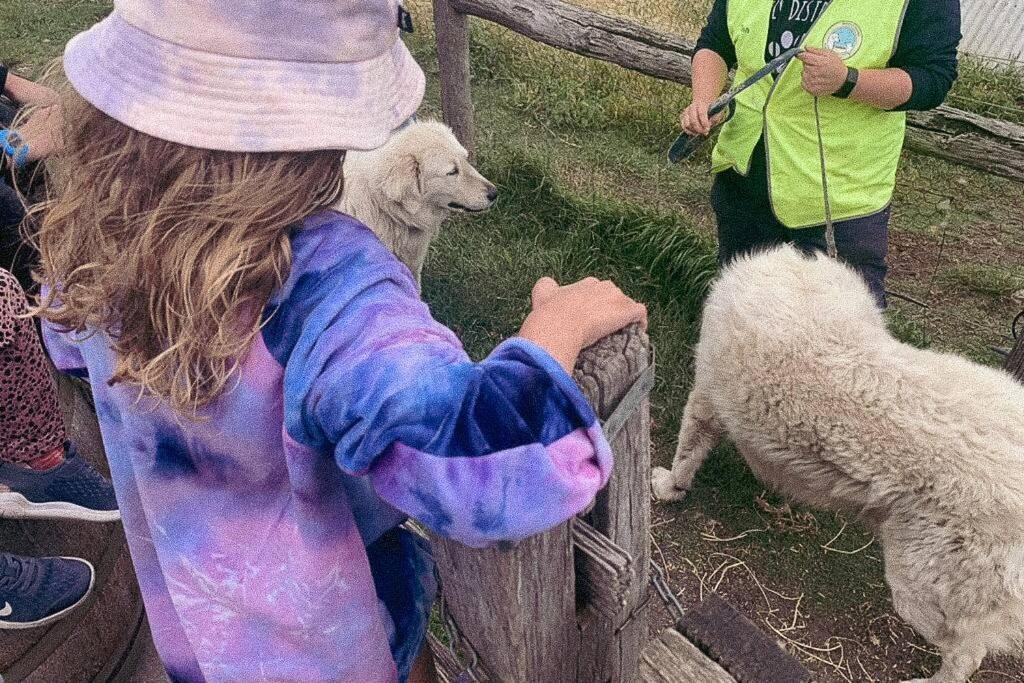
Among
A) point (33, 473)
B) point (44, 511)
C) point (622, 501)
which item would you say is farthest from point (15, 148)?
point (622, 501)

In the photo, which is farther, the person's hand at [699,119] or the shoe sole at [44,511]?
the person's hand at [699,119]

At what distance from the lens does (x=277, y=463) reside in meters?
1.05

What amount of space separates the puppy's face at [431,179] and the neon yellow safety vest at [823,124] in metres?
1.42

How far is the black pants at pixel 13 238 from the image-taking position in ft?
7.97

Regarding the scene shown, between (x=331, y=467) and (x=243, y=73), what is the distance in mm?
537

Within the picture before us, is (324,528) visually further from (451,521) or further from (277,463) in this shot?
(451,521)

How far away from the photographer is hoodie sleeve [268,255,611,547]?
0.84 metres

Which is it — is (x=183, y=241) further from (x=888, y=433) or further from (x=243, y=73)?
(x=888, y=433)

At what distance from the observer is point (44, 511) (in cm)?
207

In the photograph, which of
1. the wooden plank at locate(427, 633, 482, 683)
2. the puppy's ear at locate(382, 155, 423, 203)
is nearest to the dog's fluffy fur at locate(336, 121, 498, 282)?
the puppy's ear at locate(382, 155, 423, 203)

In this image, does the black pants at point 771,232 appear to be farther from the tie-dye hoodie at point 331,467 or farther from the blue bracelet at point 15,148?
the blue bracelet at point 15,148

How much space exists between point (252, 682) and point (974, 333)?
4345 millimetres

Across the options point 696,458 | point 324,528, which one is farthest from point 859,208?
point 324,528

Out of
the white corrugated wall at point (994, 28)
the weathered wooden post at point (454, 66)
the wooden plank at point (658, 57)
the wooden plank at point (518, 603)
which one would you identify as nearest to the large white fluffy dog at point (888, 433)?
the wooden plank at point (658, 57)
